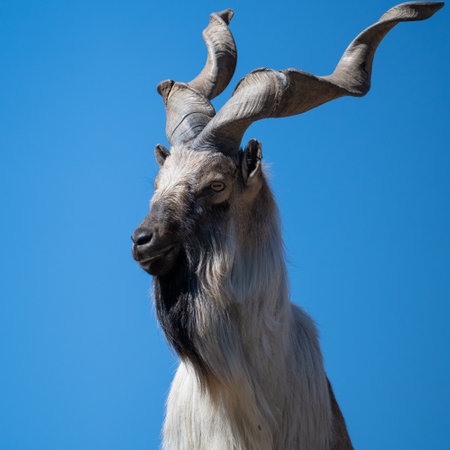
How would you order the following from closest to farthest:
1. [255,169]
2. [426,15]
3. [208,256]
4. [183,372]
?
1. [208,256]
2. [255,169]
3. [183,372]
4. [426,15]

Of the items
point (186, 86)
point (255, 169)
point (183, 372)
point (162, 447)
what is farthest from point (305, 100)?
point (162, 447)

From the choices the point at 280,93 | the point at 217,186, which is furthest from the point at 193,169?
the point at 280,93

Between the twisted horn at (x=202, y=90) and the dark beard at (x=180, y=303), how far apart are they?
2.90 ft

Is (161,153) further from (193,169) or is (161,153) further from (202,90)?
(193,169)

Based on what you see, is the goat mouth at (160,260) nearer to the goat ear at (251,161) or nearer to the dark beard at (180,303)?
the dark beard at (180,303)

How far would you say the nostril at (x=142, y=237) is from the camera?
11.2 ft

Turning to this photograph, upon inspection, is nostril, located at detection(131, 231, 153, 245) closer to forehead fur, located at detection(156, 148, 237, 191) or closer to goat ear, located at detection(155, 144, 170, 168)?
forehead fur, located at detection(156, 148, 237, 191)

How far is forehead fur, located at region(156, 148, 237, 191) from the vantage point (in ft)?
12.2

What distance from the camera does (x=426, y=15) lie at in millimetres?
4477

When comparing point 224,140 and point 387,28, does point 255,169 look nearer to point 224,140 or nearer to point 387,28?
→ point 224,140

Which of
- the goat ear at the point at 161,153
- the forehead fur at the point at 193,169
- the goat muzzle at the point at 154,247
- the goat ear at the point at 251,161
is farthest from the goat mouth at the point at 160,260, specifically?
the goat ear at the point at 161,153

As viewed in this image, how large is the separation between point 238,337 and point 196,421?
60 cm

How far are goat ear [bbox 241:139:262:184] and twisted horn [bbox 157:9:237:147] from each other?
356 mm

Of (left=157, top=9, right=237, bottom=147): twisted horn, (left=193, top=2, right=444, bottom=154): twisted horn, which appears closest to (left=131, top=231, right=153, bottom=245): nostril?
(left=193, top=2, right=444, bottom=154): twisted horn
